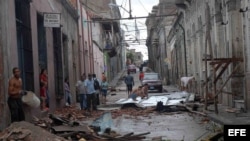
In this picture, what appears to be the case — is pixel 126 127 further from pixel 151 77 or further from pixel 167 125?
pixel 151 77

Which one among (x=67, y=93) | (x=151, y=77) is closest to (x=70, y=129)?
(x=67, y=93)

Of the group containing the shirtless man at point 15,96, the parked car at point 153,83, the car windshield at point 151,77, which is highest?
the shirtless man at point 15,96

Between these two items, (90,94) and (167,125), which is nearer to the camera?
(167,125)

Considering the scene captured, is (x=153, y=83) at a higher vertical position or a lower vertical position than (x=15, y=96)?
lower

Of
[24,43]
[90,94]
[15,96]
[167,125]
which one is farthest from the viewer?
[90,94]

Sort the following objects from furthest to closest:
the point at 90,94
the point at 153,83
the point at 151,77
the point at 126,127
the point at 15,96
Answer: the point at 151,77 → the point at 153,83 → the point at 90,94 → the point at 126,127 → the point at 15,96

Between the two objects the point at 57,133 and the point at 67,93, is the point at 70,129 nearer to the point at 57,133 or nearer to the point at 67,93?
the point at 57,133

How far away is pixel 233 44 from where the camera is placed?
59.2ft

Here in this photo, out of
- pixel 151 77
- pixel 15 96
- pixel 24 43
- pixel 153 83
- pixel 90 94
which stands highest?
pixel 24 43

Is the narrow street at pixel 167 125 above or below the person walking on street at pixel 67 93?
below

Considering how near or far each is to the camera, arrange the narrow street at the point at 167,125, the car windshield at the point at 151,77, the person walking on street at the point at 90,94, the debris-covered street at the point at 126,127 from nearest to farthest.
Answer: the debris-covered street at the point at 126,127
the narrow street at the point at 167,125
the person walking on street at the point at 90,94
the car windshield at the point at 151,77

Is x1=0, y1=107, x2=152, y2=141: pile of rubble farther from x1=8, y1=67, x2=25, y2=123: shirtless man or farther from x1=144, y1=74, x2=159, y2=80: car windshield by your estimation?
x1=144, y1=74, x2=159, y2=80: car windshield

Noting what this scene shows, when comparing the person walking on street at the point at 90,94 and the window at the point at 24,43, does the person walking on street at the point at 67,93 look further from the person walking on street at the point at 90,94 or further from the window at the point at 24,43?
the window at the point at 24,43

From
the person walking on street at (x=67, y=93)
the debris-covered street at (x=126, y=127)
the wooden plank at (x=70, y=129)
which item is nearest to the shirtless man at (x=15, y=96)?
the debris-covered street at (x=126, y=127)
